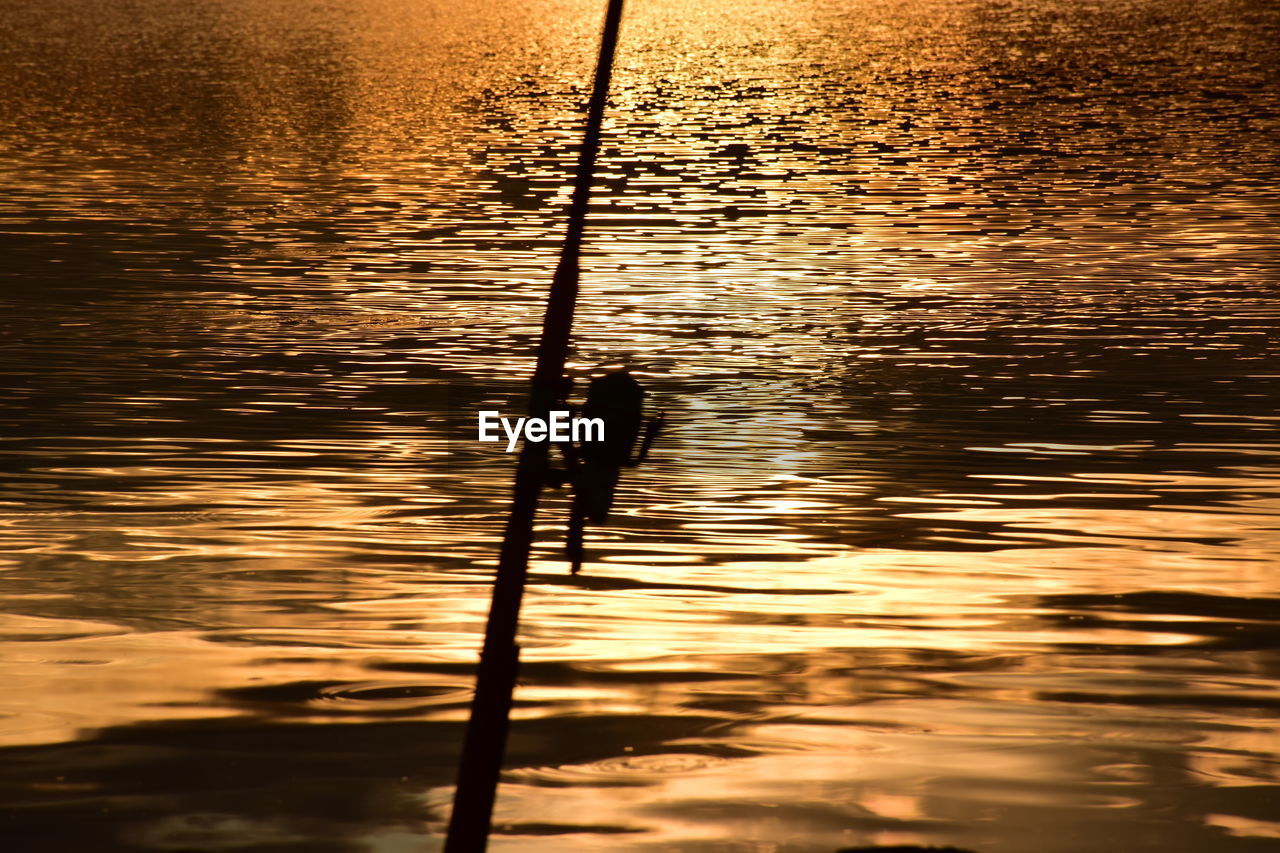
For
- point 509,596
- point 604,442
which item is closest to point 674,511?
point 509,596

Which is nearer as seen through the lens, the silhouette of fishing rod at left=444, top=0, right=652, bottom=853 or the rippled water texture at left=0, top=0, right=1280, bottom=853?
the silhouette of fishing rod at left=444, top=0, right=652, bottom=853

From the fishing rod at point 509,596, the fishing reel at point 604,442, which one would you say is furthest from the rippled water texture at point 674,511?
the fishing reel at point 604,442

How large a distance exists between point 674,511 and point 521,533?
10.3m

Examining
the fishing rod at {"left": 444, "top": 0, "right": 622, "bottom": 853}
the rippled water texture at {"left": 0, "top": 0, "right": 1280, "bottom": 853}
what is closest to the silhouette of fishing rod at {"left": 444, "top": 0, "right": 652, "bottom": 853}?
the fishing rod at {"left": 444, "top": 0, "right": 622, "bottom": 853}

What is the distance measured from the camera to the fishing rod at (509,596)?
494 centimetres

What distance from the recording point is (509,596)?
16.7ft

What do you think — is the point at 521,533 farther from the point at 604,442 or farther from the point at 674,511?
the point at 674,511

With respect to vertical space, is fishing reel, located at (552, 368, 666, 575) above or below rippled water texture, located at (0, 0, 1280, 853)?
above

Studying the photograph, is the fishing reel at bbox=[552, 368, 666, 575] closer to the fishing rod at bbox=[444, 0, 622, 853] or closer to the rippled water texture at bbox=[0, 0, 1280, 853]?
the fishing rod at bbox=[444, 0, 622, 853]

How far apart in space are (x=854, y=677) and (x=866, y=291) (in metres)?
15.9

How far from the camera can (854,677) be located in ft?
37.0

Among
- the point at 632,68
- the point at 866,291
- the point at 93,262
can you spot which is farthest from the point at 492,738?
the point at 632,68

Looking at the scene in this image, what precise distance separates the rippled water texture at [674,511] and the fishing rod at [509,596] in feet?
12.5

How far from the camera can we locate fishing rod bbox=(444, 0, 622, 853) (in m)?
4.94
